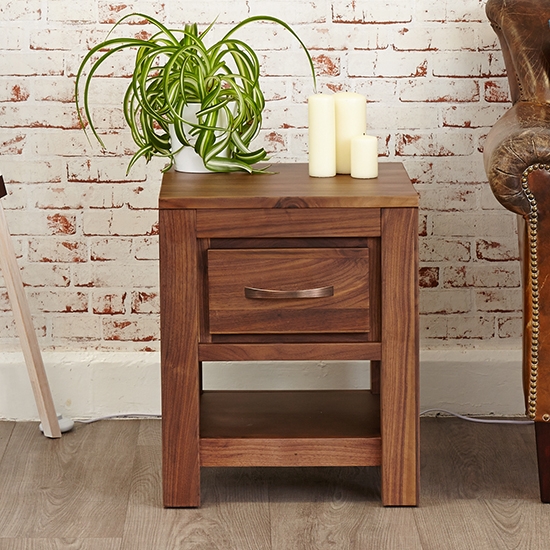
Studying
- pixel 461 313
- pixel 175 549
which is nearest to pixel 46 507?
pixel 175 549

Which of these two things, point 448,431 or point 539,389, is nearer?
point 539,389

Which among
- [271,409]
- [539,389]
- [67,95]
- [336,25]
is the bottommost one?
[271,409]

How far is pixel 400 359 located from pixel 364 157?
0.39 metres

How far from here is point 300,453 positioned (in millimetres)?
1745

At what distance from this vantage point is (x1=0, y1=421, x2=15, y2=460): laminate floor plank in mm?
2062

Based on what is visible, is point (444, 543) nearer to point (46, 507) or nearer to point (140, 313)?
point (46, 507)

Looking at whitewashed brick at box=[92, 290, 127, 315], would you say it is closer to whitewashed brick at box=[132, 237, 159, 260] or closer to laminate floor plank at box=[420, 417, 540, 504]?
whitewashed brick at box=[132, 237, 159, 260]

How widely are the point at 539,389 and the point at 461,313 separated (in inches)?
22.8

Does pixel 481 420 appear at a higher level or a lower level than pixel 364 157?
lower

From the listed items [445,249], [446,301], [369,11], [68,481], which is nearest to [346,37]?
[369,11]

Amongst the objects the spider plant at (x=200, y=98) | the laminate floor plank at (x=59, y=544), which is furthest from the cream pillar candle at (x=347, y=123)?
the laminate floor plank at (x=59, y=544)

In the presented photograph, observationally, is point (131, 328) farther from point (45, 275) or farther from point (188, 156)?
point (188, 156)

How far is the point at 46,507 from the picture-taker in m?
1.77

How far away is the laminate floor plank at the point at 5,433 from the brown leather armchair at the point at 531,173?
1114 mm
